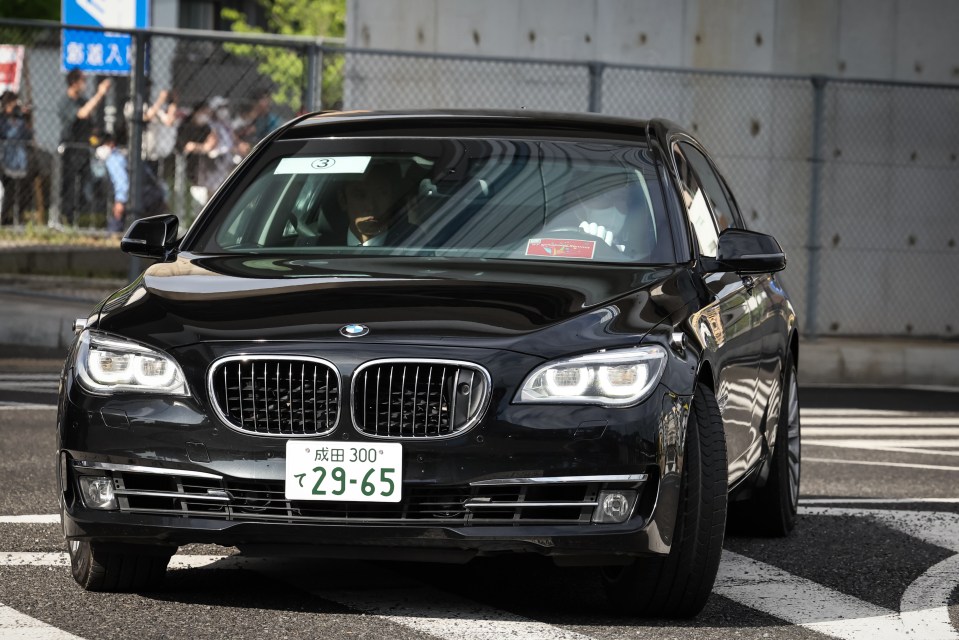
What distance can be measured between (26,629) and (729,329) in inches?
Result: 99.7

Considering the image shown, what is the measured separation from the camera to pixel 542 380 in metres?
5.32

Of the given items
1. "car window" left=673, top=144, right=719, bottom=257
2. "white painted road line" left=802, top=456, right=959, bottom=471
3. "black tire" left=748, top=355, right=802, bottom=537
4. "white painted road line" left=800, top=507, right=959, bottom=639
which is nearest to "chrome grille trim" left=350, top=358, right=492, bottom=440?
"white painted road line" left=800, top=507, right=959, bottom=639

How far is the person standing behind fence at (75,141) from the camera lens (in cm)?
1680

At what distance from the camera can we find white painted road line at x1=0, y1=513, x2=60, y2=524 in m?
7.36

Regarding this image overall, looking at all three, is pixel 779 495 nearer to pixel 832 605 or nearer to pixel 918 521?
pixel 918 521

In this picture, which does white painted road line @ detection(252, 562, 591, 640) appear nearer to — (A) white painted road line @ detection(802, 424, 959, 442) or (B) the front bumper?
(B) the front bumper

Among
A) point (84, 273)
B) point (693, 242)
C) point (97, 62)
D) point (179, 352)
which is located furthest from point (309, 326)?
point (84, 273)

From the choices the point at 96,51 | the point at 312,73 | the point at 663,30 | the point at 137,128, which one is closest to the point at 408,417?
the point at 312,73

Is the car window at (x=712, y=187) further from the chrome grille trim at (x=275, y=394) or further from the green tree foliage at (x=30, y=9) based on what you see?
the green tree foliage at (x=30, y=9)

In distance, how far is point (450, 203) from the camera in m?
6.62

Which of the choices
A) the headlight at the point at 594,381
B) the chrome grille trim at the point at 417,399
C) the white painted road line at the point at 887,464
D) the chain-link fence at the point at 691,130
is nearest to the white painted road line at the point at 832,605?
the headlight at the point at 594,381

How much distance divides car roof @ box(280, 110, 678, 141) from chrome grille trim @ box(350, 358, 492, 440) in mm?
1816

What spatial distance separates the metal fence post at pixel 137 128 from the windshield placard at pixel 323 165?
953 centimetres

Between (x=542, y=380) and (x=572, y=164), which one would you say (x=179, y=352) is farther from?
(x=572, y=164)
